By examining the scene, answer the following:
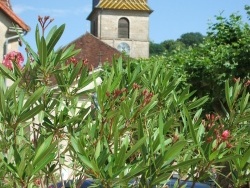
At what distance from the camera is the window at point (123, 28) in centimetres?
7338

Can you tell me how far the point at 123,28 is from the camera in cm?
7425

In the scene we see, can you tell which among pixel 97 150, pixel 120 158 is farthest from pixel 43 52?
pixel 120 158

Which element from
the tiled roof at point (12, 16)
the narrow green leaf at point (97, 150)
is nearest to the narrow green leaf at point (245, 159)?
the narrow green leaf at point (97, 150)

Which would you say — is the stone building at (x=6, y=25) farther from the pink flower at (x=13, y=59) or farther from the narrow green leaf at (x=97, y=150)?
the narrow green leaf at (x=97, y=150)

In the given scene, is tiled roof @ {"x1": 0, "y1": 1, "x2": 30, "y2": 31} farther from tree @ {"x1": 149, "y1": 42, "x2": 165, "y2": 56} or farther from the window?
tree @ {"x1": 149, "y1": 42, "x2": 165, "y2": 56}

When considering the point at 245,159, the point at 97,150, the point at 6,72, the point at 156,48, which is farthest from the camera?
the point at 156,48

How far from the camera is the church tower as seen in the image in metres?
72.2

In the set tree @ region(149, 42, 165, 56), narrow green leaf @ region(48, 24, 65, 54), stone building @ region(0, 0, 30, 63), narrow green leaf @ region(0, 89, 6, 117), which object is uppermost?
narrow green leaf @ region(48, 24, 65, 54)

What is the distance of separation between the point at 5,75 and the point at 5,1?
24079mm

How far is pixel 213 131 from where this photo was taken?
3.08 metres

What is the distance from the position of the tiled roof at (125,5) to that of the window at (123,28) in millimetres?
1338

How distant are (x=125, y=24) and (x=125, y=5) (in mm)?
1958

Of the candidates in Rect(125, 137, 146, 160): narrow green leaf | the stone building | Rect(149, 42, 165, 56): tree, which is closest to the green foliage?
Rect(125, 137, 146, 160): narrow green leaf

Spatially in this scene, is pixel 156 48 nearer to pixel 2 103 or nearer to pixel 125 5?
pixel 125 5
